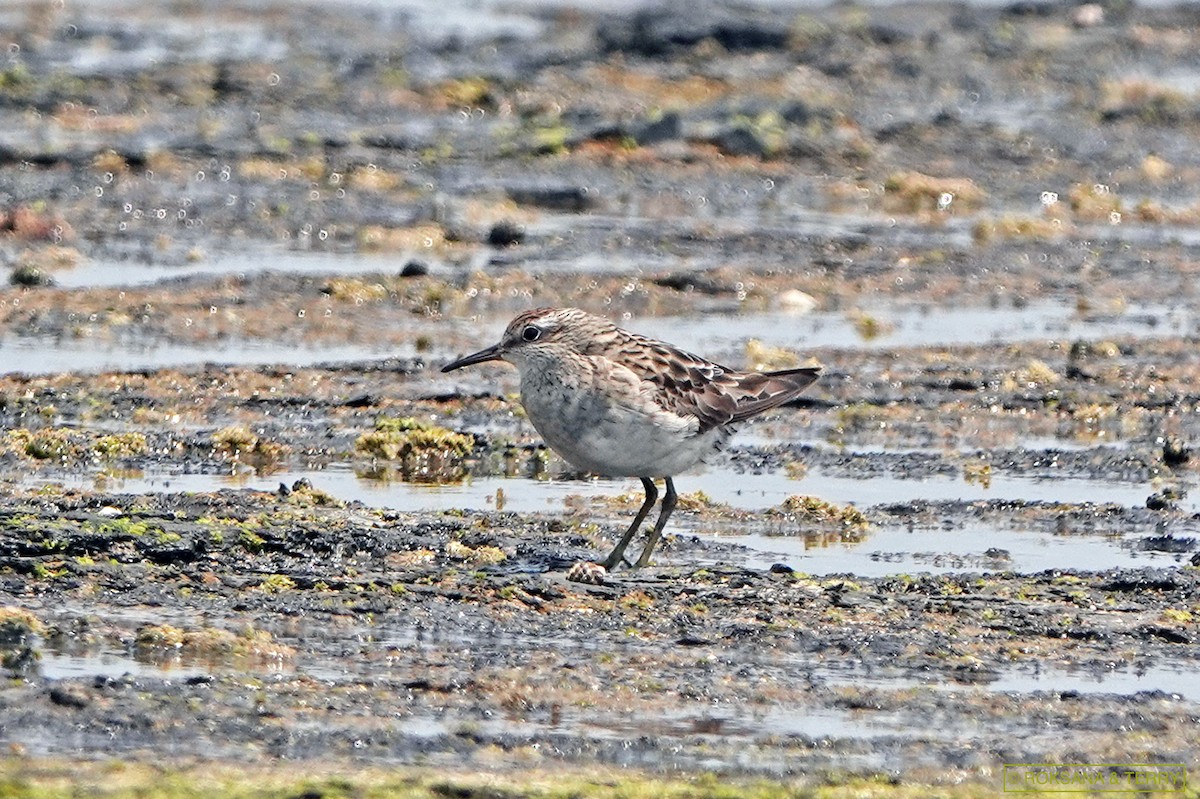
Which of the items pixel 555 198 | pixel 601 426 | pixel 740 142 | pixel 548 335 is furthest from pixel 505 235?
pixel 601 426

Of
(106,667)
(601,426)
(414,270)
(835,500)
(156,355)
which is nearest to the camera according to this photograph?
(106,667)

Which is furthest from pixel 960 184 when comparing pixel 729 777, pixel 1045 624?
pixel 729 777

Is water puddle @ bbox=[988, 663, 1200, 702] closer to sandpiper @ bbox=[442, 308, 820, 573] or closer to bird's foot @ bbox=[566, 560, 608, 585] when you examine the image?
bird's foot @ bbox=[566, 560, 608, 585]

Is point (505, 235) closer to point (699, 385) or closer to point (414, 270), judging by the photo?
point (414, 270)

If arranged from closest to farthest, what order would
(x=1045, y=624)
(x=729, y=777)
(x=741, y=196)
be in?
(x=729, y=777)
(x=1045, y=624)
(x=741, y=196)

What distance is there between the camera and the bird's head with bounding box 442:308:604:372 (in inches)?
363

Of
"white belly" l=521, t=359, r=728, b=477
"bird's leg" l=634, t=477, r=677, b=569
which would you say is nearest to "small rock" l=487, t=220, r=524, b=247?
"bird's leg" l=634, t=477, r=677, b=569

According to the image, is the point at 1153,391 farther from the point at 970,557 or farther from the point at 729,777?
the point at 729,777

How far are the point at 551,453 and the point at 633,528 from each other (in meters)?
2.01

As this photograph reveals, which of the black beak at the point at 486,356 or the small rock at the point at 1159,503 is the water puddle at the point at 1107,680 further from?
the black beak at the point at 486,356

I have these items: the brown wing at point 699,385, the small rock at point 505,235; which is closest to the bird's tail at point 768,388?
the brown wing at point 699,385

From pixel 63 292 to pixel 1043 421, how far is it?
230 inches

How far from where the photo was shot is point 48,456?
10219 millimetres

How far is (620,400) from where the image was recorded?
894 cm
